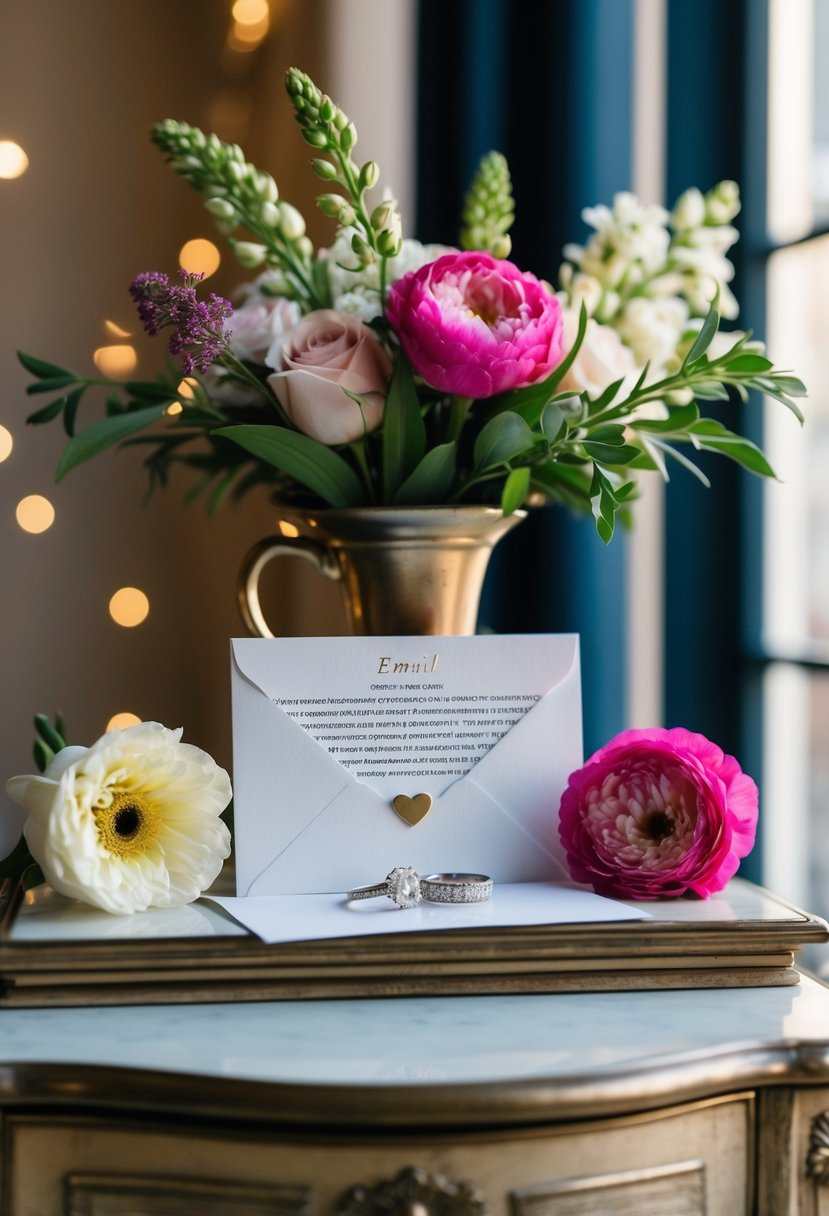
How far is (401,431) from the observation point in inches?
34.3

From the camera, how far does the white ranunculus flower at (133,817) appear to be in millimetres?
747

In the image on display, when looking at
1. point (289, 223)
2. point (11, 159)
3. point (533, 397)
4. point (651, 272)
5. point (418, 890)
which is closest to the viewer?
point (418, 890)

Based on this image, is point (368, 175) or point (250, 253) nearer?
point (368, 175)

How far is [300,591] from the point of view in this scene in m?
1.37

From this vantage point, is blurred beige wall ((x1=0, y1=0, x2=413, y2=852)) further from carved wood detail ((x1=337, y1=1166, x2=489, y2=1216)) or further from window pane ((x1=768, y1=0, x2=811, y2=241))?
carved wood detail ((x1=337, y1=1166, x2=489, y2=1216))

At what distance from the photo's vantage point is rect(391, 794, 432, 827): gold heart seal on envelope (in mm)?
824

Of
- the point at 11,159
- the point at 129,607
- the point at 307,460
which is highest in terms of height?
the point at 11,159

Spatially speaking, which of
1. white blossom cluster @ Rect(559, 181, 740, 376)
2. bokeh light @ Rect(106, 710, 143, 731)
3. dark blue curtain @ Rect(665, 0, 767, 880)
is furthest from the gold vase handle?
dark blue curtain @ Rect(665, 0, 767, 880)

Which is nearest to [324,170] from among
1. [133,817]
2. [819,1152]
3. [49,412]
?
[49,412]

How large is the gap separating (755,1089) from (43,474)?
96 cm

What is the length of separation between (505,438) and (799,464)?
2.06 ft

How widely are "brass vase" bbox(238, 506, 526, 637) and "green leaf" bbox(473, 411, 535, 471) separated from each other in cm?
5

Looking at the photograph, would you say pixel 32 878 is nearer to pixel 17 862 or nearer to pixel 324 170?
pixel 17 862

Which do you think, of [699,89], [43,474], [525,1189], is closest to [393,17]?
[699,89]
